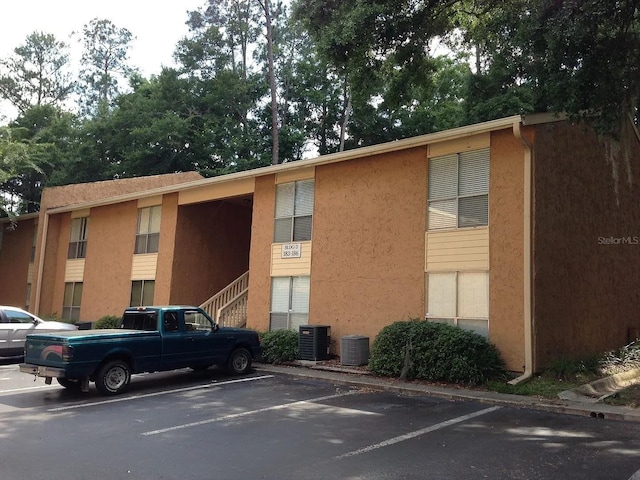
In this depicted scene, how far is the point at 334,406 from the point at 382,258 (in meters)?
5.21

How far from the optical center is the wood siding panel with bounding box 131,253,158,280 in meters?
19.8

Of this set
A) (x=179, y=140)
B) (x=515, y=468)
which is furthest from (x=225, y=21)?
(x=515, y=468)

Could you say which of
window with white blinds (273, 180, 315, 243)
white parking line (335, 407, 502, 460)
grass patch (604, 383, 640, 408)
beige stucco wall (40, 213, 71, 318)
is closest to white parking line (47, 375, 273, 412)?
window with white blinds (273, 180, 315, 243)

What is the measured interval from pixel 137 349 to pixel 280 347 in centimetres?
459

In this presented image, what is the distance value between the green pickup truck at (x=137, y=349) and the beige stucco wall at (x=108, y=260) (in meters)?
9.26

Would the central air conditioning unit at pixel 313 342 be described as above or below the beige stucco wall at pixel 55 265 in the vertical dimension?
below

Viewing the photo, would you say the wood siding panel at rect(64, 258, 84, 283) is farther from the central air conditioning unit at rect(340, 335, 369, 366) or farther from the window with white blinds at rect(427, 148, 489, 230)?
the window with white blinds at rect(427, 148, 489, 230)

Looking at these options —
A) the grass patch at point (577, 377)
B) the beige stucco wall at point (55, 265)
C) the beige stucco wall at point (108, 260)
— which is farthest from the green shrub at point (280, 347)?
the beige stucco wall at point (55, 265)

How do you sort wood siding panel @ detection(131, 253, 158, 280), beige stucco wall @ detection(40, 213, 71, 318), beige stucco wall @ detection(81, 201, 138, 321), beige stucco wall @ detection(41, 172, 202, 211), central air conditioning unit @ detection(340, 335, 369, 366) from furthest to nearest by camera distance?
beige stucco wall @ detection(41, 172, 202, 211)
beige stucco wall @ detection(40, 213, 71, 318)
beige stucco wall @ detection(81, 201, 138, 321)
wood siding panel @ detection(131, 253, 158, 280)
central air conditioning unit @ detection(340, 335, 369, 366)

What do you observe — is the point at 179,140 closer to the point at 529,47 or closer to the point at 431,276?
the point at 431,276

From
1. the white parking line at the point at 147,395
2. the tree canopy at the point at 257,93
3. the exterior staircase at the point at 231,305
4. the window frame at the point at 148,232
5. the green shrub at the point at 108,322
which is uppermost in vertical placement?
the tree canopy at the point at 257,93

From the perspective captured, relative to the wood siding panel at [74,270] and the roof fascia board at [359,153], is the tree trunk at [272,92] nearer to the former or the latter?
the wood siding panel at [74,270]

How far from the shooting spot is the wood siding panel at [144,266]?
19750 mm

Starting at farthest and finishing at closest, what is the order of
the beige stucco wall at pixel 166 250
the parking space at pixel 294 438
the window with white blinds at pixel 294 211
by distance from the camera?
1. the beige stucco wall at pixel 166 250
2. the window with white blinds at pixel 294 211
3. the parking space at pixel 294 438
